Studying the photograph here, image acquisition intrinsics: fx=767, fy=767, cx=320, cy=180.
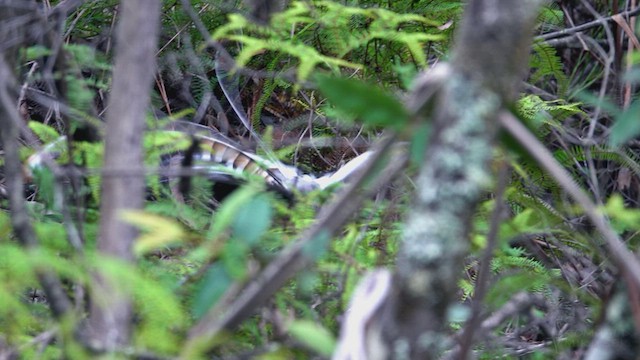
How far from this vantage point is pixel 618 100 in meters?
2.94

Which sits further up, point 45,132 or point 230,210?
point 230,210

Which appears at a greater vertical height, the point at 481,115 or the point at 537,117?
the point at 481,115

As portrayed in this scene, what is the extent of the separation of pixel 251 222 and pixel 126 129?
0.92ft

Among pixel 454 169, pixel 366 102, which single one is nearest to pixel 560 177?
pixel 454 169

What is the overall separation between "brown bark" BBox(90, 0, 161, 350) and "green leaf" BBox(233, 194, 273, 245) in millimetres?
193

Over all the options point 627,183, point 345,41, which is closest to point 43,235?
point 345,41

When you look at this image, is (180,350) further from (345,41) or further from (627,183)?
(627,183)

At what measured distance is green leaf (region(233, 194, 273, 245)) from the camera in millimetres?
909

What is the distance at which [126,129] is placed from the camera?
1.08 meters

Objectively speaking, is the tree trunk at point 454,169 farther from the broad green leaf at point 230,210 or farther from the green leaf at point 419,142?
the broad green leaf at point 230,210

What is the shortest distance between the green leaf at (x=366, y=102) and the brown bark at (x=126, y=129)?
0.31m

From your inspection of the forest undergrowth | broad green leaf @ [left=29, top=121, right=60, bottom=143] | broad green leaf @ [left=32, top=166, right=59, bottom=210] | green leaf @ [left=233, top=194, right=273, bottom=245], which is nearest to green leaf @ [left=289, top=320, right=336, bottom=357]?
the forest undergrowth

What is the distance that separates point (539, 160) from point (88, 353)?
582 mm

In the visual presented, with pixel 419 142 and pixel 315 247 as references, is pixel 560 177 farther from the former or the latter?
pixel 315 247
